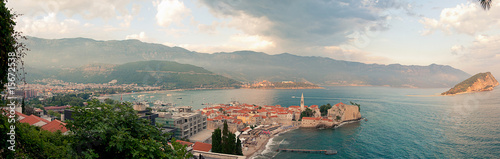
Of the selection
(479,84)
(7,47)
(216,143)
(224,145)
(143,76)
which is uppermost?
(143,76)

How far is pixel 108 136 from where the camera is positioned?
412 cm

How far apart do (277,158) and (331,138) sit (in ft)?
34.8

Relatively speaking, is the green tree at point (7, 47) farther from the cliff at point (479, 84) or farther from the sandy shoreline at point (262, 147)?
the cliff at point (479, 84)

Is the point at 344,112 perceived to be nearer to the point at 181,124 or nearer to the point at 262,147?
the point at 262,147

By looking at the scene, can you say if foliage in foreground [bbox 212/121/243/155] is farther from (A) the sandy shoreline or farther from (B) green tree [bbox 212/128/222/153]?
(A) the sandy shoreline

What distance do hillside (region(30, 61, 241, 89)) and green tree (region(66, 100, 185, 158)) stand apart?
122 metres

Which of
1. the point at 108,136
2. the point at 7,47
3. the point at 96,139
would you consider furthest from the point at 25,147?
the point at 7,47

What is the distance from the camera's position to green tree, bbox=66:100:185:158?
3.95 m

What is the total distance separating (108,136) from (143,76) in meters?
149

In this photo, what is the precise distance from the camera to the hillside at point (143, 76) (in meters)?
131

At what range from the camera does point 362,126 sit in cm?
3484

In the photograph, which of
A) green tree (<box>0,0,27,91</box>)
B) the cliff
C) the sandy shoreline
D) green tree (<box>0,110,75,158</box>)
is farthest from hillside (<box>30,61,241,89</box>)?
green tree (<box>0,0,27,91</box>)

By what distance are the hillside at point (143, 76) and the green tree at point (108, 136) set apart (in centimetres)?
12223

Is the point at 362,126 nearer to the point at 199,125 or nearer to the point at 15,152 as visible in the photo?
the point at 199,125
